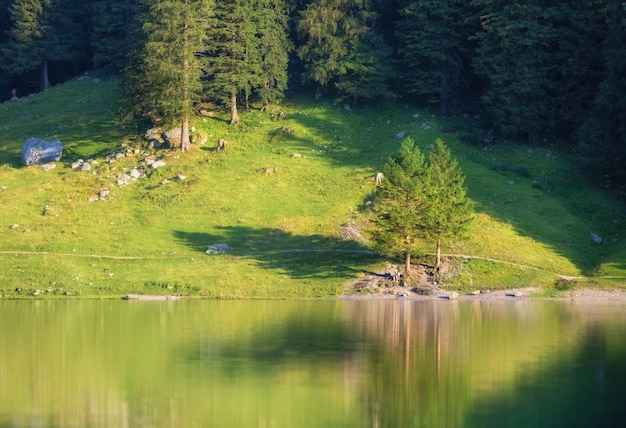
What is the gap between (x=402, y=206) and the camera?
206ft

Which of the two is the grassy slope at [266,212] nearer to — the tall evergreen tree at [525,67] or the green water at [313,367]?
the tall evergreen tree at [525,67]

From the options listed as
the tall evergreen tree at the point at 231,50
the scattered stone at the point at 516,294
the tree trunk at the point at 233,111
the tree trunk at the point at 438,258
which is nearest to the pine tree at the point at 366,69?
the tall evergreen tree at the point at 231,50

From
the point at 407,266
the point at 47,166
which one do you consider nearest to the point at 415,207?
the point at 407,266

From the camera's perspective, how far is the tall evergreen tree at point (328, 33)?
9069 cm

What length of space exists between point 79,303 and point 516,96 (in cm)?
4503

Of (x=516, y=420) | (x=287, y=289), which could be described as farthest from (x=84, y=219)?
(x=516, y=420)

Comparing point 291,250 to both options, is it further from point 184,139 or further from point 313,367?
point 313,367

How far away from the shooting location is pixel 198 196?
247 ft

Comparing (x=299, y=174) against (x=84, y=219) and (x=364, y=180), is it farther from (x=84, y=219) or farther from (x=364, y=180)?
(x=84, y=219)

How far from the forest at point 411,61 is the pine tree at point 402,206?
19.6m

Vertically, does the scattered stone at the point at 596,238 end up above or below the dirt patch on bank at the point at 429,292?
above

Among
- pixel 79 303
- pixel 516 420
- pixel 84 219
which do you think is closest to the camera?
pixel 516 420

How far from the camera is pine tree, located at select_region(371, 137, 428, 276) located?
6212 cm

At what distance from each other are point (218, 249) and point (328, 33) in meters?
33.0
